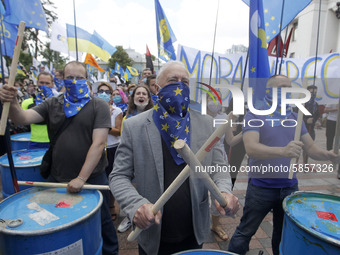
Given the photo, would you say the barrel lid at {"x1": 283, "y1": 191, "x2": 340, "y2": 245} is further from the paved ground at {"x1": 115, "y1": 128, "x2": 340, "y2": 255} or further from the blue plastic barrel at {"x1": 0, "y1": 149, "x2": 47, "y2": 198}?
the blue plastic barrel at {"x1": 0, "y1": 149, "x2": 47, "y2": 198}

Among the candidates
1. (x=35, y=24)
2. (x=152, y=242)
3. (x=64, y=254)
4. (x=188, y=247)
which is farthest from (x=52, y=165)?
(x=35, y=24)

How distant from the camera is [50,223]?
4.64ft

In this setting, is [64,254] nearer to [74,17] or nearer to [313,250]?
[313,250]

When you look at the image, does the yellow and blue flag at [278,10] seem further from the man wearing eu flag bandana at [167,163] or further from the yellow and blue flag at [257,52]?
the man wearing eu flag bandana at [167,163]

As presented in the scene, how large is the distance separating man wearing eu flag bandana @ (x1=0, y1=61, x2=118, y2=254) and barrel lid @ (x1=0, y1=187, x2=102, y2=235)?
0.24 metres

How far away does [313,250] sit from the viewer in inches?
48.8

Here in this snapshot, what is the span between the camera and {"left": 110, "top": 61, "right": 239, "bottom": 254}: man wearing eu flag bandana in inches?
54.5

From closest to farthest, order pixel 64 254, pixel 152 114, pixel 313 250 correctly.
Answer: pixel 313 250, pixel 64 254, pixel 152 114

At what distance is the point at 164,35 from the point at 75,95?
13.8 ft

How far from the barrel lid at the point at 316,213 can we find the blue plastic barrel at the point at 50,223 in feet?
4.47

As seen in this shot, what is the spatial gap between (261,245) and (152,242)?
6.30ft

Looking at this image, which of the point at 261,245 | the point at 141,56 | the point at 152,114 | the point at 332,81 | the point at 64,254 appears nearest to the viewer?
the point at 64,254

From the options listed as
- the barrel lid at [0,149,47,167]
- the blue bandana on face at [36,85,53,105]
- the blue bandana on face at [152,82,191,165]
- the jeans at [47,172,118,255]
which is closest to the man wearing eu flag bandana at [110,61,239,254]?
the blue bandana on face at [152,82,191,165]

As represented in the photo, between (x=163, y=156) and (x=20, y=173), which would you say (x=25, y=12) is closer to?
(x=20, y=173)
